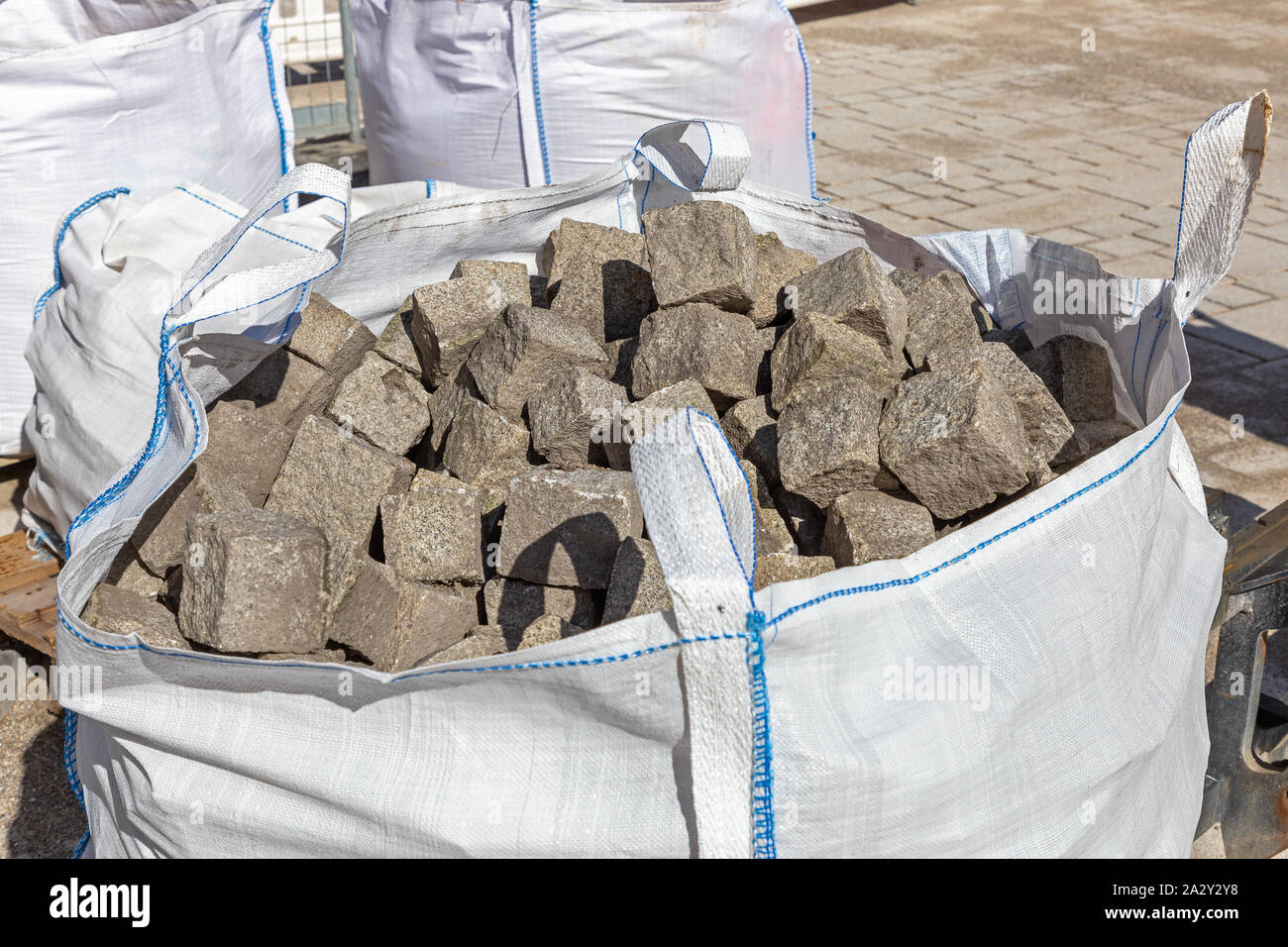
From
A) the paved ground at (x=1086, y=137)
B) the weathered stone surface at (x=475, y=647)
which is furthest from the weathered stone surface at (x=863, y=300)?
the paved ground at (x=1086, y=137)

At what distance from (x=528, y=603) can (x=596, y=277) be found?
973 mm

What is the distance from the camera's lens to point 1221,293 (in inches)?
207

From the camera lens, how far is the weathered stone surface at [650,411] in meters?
2.42

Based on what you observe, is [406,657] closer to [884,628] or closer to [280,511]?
[280,511]

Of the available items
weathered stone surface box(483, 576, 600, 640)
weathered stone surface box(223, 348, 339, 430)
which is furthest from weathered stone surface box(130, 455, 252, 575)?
weathered stone surface box(483, 576, 600, 640)

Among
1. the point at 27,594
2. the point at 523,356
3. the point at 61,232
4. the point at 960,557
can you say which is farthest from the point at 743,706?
the point at 61,232

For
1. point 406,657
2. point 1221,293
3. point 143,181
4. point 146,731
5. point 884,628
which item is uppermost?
point 143,181

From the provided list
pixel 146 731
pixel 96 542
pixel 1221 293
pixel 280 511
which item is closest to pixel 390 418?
pixel 280 511

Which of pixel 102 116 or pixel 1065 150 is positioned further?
pixel 1065 150

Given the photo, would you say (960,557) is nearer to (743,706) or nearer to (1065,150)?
(743,706)

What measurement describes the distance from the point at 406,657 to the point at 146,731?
500 millimetres

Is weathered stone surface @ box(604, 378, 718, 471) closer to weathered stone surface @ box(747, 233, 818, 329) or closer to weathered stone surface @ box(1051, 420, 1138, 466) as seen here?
weathered stone surface @ box(747, 233, 818, 329)

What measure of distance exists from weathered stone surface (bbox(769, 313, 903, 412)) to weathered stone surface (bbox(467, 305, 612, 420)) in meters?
0.46

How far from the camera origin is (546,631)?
81.9 inches
